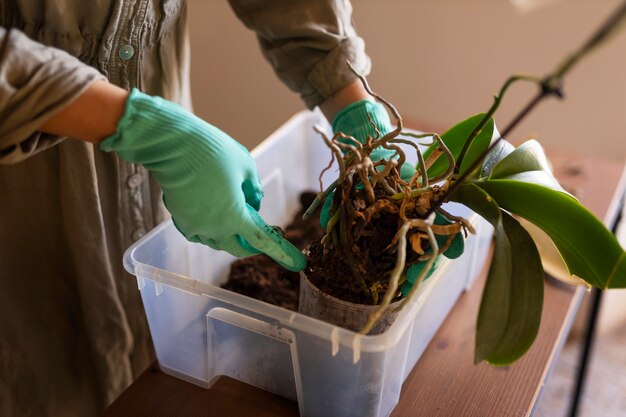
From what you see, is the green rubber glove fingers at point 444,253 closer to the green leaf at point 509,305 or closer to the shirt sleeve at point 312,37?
the green leaf at point 509,305

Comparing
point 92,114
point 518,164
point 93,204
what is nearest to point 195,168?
point 92,114

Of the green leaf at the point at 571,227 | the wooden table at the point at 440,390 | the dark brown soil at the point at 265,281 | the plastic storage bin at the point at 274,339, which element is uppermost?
the green leaf at the point at 571,227

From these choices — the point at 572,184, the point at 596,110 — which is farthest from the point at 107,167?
the point at 596,110

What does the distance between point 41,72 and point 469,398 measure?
520 mm

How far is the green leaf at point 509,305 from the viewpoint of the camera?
1.75ft

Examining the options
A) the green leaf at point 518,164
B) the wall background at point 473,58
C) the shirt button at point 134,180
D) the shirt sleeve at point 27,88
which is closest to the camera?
the shirt sleeve at point 27,88

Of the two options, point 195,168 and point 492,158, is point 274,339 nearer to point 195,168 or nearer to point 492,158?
point 195,168

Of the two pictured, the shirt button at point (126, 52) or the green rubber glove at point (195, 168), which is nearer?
the green rubber glove at point (195, 168)

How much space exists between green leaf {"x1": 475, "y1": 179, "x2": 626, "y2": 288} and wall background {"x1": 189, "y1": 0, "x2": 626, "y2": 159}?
0.72 m

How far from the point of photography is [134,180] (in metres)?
0.75

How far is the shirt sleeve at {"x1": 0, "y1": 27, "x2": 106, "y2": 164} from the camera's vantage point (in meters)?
0.48

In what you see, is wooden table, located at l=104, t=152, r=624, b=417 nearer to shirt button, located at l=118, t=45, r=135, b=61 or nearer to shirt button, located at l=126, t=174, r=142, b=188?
shirt button, located at l=126, t=174, r=142, b=188

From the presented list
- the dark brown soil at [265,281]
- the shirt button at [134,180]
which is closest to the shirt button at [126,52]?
the shirt button at [134,180]

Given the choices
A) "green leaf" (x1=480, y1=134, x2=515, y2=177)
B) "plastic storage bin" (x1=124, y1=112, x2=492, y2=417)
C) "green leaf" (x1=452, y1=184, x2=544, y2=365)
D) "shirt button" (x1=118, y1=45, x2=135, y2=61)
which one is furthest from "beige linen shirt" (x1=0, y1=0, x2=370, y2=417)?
"green leaf" (x1=452, y1=184, x2=544, y2=365)
